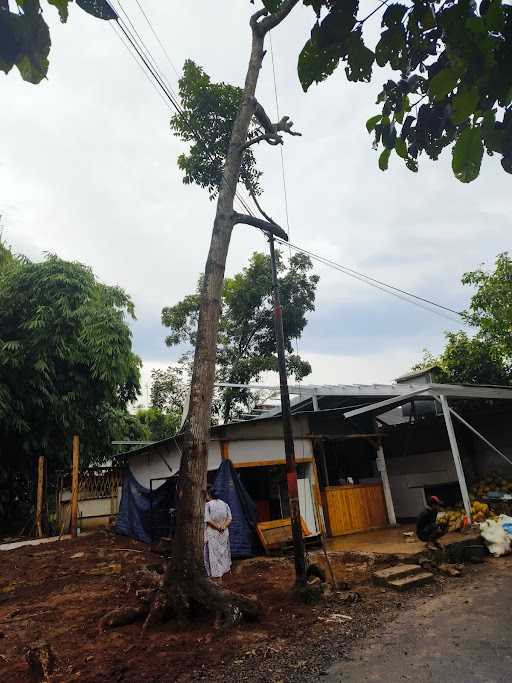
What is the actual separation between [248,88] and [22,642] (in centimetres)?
806

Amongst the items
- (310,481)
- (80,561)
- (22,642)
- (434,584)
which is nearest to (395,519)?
(310,481)

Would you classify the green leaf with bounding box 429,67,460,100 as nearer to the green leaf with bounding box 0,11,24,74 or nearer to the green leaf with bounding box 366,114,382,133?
the green leaf with bounding box 366,114,382,133

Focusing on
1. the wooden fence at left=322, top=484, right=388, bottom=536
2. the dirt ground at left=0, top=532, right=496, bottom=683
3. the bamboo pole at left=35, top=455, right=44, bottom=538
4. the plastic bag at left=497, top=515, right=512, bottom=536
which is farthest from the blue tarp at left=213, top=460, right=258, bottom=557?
the bamboo pole at left=35, top=455, right=44, bottom=538

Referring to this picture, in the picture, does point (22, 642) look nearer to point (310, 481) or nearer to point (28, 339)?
point (310, 481)

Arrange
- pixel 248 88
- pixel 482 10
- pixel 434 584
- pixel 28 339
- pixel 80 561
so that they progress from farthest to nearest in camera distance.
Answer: pixel 28 339
pixel 80 561
pixel 248 88
pixel 434 584
pixel 482 10

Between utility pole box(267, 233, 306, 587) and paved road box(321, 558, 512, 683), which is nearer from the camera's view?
paved road box(321, 558, 512, 683)

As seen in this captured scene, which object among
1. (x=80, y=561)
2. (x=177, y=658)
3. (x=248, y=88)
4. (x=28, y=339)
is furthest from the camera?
(x=28, y=339)

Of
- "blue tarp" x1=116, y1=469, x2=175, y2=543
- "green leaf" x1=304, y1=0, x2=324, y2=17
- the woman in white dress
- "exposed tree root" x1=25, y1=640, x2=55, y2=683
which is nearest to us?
"green leaf" x1=304, y1=0, x2=324, y2=17

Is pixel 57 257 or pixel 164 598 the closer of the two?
pixel 164 598

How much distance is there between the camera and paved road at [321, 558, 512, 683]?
139 inches

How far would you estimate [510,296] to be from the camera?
14.5 m

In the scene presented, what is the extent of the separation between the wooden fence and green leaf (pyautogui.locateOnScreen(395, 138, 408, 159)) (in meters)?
10.4

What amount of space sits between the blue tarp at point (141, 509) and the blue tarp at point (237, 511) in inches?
88.9

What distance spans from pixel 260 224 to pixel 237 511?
577 centimetres
